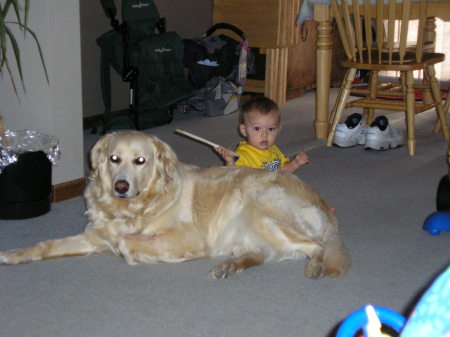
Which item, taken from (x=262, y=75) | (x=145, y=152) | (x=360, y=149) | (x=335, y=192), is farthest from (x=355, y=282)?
(x=262, y=75)

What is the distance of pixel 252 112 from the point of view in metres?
2.90

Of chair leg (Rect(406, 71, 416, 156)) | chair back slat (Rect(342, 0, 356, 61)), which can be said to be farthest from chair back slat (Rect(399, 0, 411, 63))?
chair back slat (Rect(342, 0, 356, 61))

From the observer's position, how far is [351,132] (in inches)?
164

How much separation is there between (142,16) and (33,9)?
1818 millimetres

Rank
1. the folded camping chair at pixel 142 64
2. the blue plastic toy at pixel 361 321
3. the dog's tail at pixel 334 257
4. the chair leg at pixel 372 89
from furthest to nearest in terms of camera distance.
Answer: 1. the chair leg at pixel 372 89
2. the folded camping chair at pixel 142 64
3. the dog's tail at pixel 334 257
4. the blue plastic toy at pixel 361 321

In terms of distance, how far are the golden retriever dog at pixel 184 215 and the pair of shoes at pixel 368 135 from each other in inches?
68.6

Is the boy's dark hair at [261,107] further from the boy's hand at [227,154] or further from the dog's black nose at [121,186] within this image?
the dog's black nose at [121,186]

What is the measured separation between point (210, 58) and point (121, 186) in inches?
115

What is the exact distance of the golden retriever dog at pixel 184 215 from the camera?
2.32m

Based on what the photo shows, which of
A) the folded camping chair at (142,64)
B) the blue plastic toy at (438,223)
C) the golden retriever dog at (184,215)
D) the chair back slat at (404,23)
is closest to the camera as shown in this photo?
the golden retriever dog at (184,215)

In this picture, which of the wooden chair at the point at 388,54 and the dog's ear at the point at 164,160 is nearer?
the dog's ear at the point at 164,160

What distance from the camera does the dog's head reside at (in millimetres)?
2287

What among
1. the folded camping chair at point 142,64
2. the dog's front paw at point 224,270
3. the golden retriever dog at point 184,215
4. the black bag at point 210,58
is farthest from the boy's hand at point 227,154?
the black bag at point 210,58

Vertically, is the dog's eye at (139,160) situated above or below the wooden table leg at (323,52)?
below
